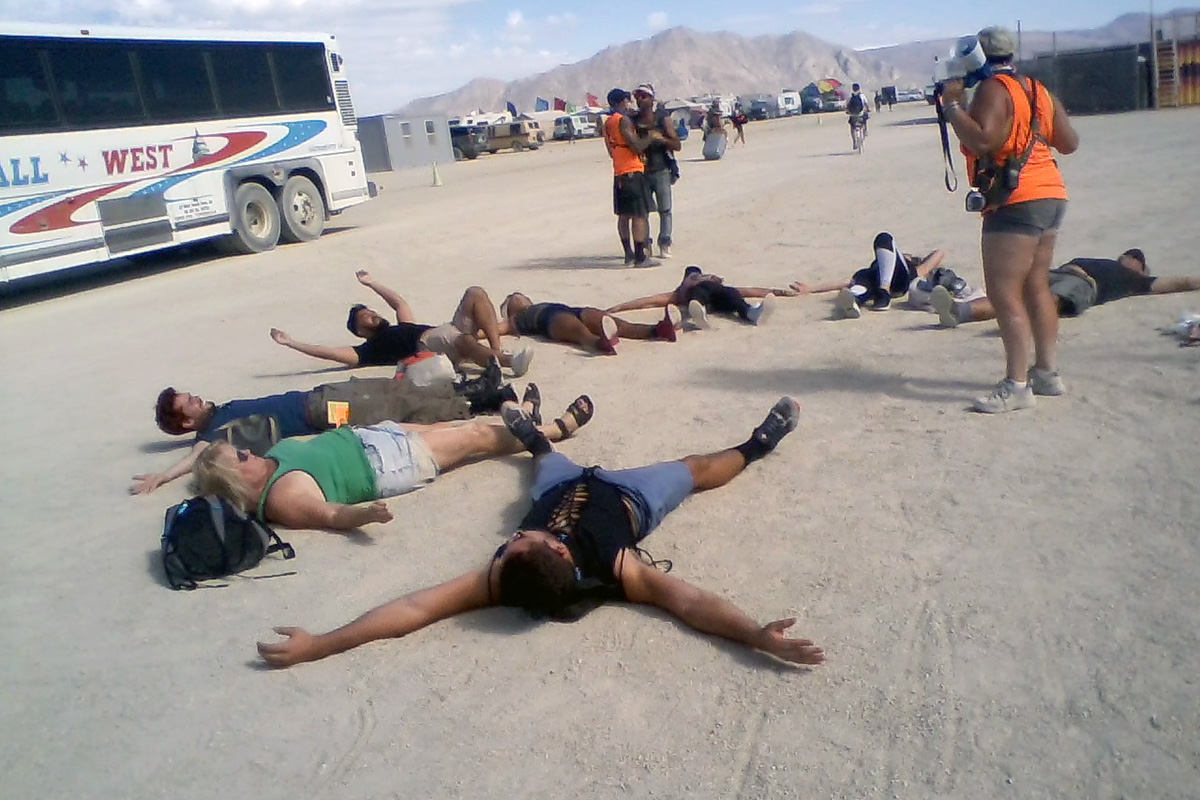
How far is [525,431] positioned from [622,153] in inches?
245

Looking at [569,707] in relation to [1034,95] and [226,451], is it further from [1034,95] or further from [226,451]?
[1034,95]

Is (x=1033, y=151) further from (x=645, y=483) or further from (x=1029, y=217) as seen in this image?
(x=645, y=483)

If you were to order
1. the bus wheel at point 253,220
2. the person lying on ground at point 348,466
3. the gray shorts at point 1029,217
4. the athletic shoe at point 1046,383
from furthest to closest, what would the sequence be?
the bus wheel at point 253,220 → the athletic shoe at point 1046,383 → the gray shorts at point 1029,217 → the person lying on ground at point 348,466

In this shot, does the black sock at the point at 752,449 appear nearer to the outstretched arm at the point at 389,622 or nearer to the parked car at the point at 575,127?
the outstretched arm at the point at 389,622

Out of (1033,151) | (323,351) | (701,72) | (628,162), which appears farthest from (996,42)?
(701,72)

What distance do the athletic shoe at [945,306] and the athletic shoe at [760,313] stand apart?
1.36 meters

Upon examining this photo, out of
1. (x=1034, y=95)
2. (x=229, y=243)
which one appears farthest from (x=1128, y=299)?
(x=229, y=243)

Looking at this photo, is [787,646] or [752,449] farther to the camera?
[752,449]

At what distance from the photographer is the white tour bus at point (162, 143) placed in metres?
12.1

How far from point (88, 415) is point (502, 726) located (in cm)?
567

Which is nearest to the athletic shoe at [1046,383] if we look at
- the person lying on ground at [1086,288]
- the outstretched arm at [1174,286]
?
the person lying on ground at [1086,288]

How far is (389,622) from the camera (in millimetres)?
3576

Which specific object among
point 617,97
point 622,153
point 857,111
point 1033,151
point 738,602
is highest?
point 857,111

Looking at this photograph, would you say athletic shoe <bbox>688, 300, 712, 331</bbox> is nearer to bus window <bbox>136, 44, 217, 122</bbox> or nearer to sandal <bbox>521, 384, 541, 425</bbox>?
sandal <bbox>521, 384, 541, 425</bbox>
